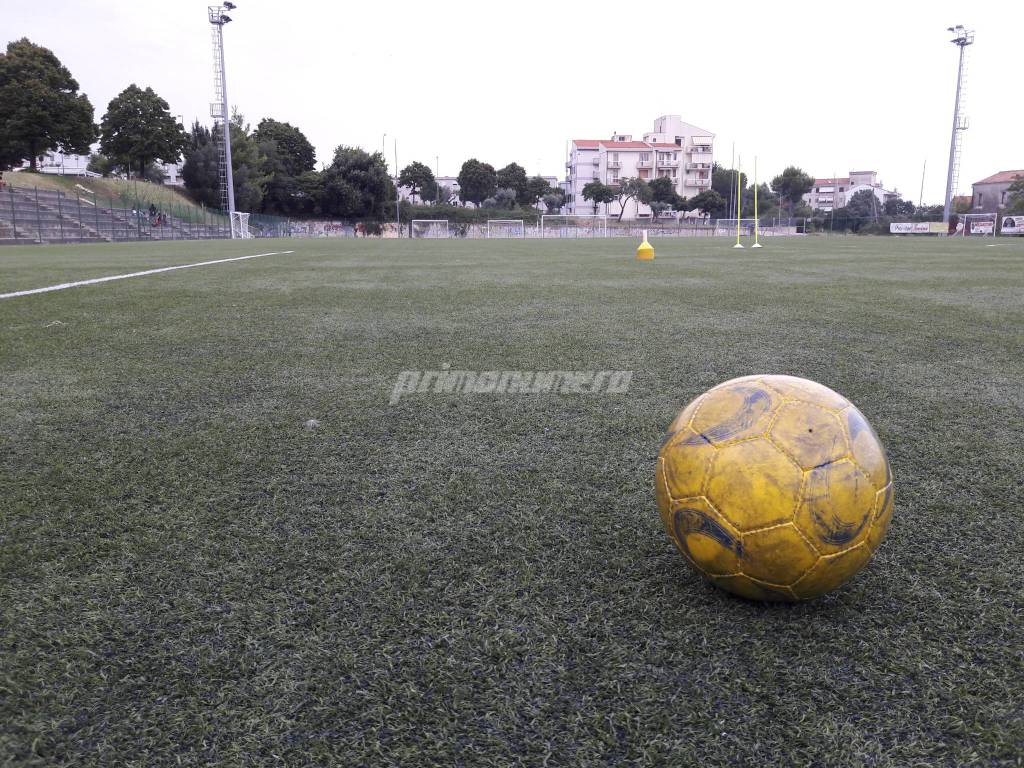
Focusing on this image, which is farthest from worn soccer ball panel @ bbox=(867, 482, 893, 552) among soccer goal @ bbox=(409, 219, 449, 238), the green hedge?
the green hedge

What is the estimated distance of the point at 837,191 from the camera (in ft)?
464

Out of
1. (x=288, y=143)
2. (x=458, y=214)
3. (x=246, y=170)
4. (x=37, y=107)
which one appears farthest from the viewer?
(x=458, y=214)

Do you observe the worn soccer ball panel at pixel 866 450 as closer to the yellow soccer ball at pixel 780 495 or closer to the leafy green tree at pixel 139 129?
the yellow soccer ball at pixel 780 495

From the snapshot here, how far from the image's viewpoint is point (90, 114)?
56.4 m

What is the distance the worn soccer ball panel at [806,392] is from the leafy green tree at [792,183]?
106295 mm

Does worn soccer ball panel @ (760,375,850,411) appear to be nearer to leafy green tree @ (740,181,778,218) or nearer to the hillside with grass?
the hillside with grass

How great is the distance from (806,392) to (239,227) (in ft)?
160

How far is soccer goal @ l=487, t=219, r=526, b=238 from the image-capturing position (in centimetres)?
6719

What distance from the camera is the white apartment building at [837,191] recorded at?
13662 cm

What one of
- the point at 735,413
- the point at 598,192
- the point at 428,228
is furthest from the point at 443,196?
the point at 735,413

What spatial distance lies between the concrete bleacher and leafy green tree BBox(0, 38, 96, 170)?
18.3 metres

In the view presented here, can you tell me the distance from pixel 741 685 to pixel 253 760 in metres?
0.97

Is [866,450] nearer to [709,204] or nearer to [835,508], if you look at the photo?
[835,508]

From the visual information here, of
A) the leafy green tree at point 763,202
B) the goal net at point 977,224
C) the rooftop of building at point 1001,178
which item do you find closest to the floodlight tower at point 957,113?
the goal net at point 977,224
